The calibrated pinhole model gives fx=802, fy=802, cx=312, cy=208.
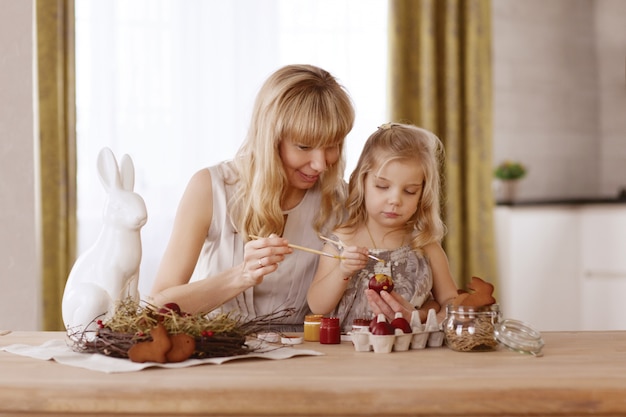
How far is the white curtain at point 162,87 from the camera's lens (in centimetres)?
397

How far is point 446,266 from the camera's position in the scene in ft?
7.09

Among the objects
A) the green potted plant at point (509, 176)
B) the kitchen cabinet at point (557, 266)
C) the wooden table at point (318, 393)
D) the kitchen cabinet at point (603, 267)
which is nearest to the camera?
the wooden table at point (318, 393)

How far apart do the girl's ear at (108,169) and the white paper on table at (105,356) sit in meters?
0.37

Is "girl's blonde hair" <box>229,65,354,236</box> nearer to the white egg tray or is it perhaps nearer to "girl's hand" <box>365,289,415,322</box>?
"girl's hand" <box>365,289,415,322</box>

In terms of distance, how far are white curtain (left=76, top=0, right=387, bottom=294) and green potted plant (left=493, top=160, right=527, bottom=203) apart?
4.64 feet

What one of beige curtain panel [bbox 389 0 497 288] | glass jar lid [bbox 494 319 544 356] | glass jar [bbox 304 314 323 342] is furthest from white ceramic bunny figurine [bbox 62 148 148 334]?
beige curtain panel [bbox 389 0 497 288]

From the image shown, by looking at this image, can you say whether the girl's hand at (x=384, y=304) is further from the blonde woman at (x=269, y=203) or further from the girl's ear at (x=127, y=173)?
the girl's ear at (x=127, y=173)

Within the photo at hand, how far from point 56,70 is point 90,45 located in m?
0.21

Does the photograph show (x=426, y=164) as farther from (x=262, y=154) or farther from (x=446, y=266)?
(x=262, y=154)

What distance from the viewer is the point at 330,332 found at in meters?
1.71

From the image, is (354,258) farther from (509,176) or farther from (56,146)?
(509,176)

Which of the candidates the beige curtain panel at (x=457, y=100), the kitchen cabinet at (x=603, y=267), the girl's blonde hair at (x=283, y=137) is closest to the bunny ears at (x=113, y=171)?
the girl's blonde hair at (x=283, y=137)

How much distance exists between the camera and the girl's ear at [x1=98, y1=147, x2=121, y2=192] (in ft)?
5.92

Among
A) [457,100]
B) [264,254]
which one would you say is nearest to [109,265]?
[264,254]
